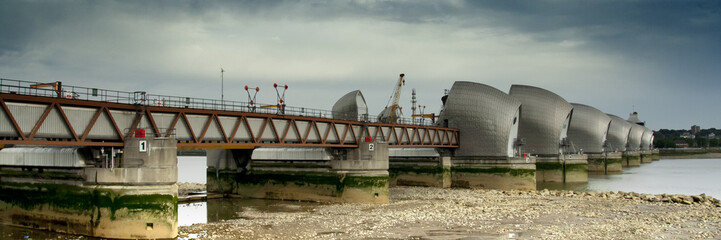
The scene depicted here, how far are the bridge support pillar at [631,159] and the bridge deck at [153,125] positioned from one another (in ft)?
389

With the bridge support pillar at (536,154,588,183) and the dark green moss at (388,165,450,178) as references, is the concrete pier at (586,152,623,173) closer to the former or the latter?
the bridge support pillar at (536,154,588,183)

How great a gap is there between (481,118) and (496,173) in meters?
8.67

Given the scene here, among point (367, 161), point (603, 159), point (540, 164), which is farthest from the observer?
point (603, 159)

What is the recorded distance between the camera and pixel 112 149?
3244 centimetres

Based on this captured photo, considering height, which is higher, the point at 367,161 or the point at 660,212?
the point at 367,161

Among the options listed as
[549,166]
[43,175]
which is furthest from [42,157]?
[549,166]

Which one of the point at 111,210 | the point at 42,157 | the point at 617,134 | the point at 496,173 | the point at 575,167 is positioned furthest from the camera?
the point at 617,134

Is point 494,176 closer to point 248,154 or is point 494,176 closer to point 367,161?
point 367,161

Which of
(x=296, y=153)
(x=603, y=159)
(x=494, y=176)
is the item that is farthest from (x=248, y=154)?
(x=603, y=159)

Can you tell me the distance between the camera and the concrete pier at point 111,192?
30.9 m

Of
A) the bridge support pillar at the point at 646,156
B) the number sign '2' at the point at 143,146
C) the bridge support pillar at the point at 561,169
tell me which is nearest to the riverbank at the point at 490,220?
the number sign '2' at the point at 143,146

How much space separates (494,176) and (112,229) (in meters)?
49.3

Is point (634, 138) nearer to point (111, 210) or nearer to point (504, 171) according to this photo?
point (504, 171)

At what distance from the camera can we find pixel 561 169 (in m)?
85.8
